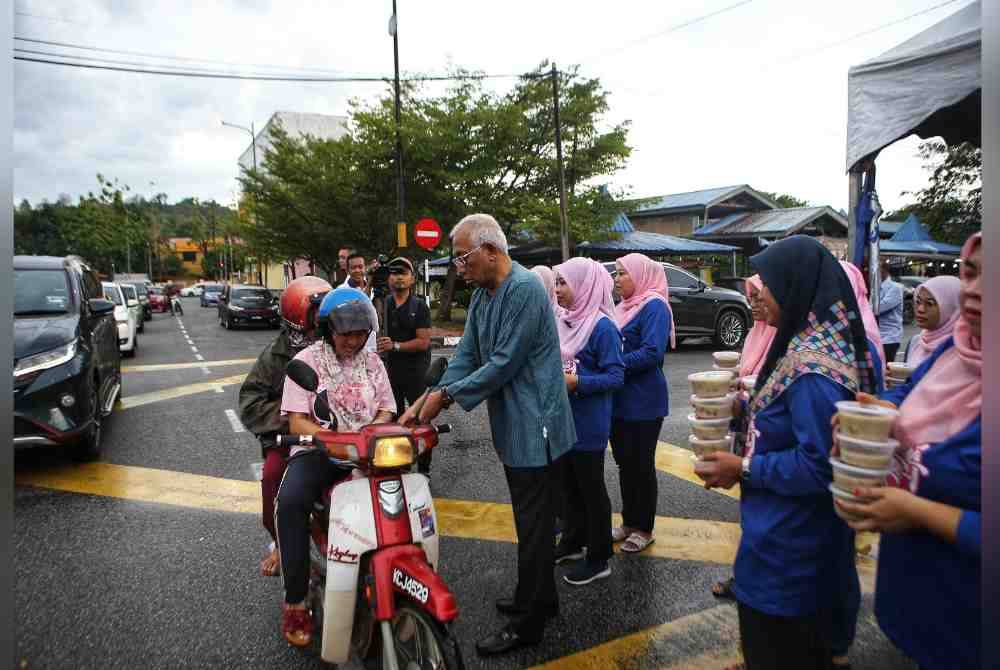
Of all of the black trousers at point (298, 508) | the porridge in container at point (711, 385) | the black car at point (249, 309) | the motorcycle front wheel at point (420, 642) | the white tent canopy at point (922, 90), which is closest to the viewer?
the porridge in container at point (711, 385)

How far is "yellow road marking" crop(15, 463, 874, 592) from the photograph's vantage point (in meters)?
3.79

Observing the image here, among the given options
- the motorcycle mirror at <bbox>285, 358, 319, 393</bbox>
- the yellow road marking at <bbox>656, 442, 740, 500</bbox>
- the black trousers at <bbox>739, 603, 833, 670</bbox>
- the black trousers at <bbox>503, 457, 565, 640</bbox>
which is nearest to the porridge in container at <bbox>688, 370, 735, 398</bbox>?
the black trousers at <bbox>739, 603, 833, 670</bbox>

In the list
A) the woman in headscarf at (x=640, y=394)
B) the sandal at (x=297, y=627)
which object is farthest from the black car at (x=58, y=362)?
the woman in headscarf at (x=640, y=394)

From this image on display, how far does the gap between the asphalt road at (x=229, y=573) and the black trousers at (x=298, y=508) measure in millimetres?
384

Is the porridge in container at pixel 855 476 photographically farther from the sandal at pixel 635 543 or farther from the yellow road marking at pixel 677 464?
the yellow road marking at pixel 677 464

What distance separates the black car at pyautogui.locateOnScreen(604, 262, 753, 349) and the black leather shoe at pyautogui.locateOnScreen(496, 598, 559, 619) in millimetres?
10252

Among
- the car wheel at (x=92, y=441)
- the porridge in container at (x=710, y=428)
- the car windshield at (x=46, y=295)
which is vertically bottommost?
the car wheel at (x=92, y=441)

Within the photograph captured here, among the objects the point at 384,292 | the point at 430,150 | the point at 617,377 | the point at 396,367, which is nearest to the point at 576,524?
the point at 617,377

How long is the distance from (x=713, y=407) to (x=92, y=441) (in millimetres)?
5832

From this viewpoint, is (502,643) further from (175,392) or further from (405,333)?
(175,392)

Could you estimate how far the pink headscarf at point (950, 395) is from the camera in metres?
1.31

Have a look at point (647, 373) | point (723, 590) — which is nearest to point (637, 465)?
point (647, 373)

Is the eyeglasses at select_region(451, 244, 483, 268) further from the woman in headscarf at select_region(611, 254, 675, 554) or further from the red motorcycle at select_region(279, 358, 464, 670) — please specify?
the woman in headscarf at select_region(611, 254, 675, 554)

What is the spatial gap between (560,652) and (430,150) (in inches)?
601
